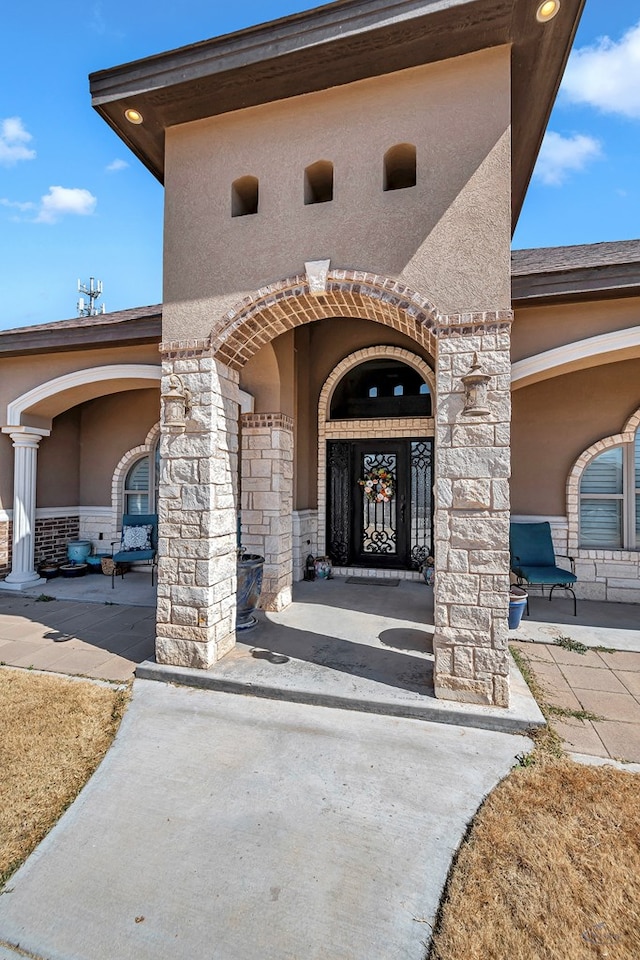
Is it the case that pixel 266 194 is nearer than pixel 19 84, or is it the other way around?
pixel 266 194

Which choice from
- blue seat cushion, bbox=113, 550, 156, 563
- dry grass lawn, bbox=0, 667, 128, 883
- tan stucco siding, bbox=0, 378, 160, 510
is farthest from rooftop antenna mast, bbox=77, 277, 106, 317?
dry grass lawn, bbox=0, 667, 128, 883

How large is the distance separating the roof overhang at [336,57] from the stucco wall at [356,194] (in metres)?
0.11

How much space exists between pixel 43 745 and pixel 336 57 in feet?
18.2

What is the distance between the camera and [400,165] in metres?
4.09

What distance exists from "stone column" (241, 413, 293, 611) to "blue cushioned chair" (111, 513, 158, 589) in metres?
2.41

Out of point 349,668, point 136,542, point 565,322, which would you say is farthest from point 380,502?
point 136,542

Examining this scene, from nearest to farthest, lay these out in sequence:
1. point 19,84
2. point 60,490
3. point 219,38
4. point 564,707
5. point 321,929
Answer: point 321,929, point 564,707, point 219,38, point 19,84, point 60,490

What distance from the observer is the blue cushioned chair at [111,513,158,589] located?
7.05 metres

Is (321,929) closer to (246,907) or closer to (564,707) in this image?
(246,907)

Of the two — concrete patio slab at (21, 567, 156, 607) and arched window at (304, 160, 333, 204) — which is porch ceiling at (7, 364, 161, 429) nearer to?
concrete patio slab at (21, 567, 156, 607)

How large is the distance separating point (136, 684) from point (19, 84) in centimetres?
691

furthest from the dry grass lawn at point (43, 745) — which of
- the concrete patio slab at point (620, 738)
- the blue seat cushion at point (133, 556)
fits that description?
the concrete patio slab at point (620, 738)

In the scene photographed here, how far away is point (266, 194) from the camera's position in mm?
3988

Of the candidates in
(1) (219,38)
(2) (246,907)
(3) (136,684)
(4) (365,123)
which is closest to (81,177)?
(1) (219,38)
